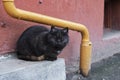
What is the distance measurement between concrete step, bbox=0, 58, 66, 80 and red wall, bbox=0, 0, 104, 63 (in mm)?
303

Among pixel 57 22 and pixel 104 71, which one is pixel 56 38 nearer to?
pixel 57 22

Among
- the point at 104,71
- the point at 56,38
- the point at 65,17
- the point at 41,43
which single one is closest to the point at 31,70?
the point at 41,43

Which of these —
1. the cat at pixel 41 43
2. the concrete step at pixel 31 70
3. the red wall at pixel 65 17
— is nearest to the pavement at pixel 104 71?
the red wall at pixel 65 17

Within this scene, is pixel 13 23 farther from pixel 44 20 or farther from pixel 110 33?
pixel 110 33

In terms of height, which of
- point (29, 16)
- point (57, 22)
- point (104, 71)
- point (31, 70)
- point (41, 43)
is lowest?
point (104, 71)

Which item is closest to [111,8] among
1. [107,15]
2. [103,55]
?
[107,15]

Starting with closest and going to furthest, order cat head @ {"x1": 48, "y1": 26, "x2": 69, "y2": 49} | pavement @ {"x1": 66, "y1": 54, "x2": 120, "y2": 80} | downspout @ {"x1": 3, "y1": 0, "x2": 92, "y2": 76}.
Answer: downspout @ {"x1": 3, "y1": 0, "x2": 92, "y2": 76}
cat head @ {"x1": 48, "y1": 26, "x2": 69, "y2": 49}
pavement @ {"x1": 66, "y1": 54, "x2": 120, "y2": 80}

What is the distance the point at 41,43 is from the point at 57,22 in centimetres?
46

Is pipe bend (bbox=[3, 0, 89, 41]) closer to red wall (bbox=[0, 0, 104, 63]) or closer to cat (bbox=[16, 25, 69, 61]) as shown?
cat (bbox=[16, 25, 69, 61])

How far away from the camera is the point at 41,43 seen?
522 cm

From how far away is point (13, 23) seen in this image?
5.24 meters

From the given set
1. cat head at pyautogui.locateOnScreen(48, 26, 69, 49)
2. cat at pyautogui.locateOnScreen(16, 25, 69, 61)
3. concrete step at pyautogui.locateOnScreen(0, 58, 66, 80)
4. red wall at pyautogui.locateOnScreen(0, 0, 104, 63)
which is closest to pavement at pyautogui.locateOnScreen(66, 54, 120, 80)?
red wall at pyautogui.locateOnScreen(0, 0, 104, 63)

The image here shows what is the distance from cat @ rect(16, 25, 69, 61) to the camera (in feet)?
17.0

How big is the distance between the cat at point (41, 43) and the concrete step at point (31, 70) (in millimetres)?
128
